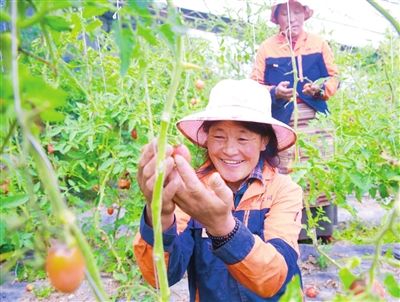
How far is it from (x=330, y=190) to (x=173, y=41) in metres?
1.72

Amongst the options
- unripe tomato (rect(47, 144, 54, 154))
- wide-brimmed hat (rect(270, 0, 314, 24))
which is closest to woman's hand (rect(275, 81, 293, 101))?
wide-brimmed hat (rect(270, 0, 314, 24))

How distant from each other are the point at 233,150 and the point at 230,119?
0.23ft

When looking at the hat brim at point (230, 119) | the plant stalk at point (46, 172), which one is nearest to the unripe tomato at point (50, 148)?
the hat brim at point (230, 119)

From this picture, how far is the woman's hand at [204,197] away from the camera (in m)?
0.75

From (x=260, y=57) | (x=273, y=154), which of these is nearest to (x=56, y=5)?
(x=273, y=154)

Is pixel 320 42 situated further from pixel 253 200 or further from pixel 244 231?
pixel 244 231

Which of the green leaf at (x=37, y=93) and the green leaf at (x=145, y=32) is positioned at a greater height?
the green leaf at (x=145, y=32)

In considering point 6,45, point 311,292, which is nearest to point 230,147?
point 6,45

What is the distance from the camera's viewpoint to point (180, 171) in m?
0.74

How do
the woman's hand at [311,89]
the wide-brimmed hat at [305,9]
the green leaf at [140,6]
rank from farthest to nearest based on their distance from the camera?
the wide-brimmed hat at [305,9] → the woman's hand at [311,89] → the green leaf at [140,6]

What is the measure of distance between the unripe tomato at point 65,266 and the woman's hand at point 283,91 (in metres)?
2.09

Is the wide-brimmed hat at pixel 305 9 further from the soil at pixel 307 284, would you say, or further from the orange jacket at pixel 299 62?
the soil at pixel 307 284

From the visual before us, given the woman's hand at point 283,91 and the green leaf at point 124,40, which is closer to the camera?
the green leaf at point 124,40

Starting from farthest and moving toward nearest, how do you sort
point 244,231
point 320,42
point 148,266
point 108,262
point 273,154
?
point 320,42, point 108,262, point 273,154, point 148,266, point 244,231
